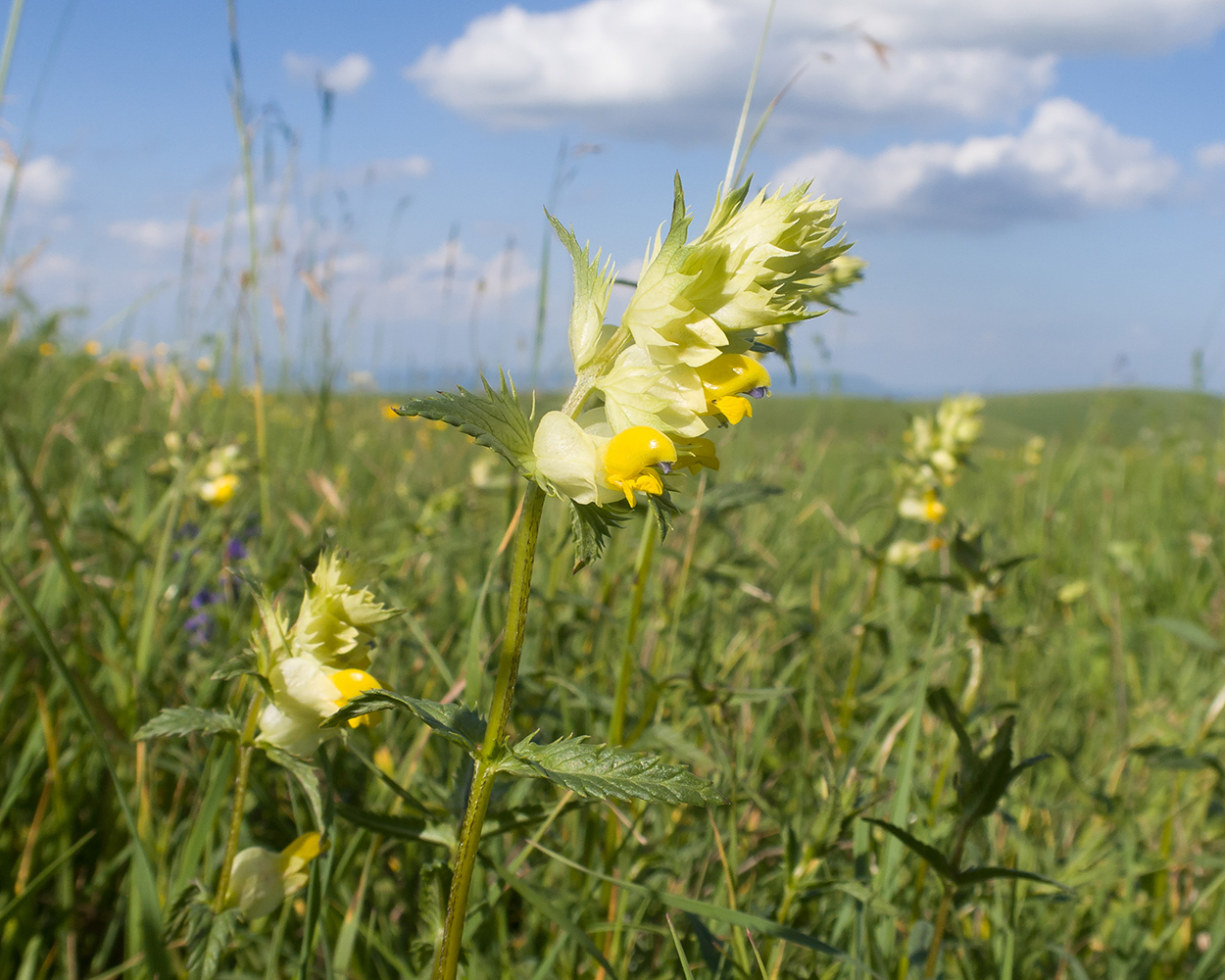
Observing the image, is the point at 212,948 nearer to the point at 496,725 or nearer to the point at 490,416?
the point at 496,725

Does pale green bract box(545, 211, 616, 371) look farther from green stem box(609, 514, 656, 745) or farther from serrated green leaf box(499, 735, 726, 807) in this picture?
green stem box(609, 514, 656, 745)

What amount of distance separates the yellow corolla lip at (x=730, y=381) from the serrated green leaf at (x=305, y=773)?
1.93 ft

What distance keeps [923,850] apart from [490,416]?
2.69 feet

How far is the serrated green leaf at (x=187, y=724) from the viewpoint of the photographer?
94 centimetres

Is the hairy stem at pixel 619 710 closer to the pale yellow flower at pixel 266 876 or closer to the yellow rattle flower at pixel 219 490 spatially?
the pale yellow flower at pixel 266 876

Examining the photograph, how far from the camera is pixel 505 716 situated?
0.81 m

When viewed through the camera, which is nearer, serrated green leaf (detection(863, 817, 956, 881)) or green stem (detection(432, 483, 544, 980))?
green stem (detection(432, 483, 544, 980))

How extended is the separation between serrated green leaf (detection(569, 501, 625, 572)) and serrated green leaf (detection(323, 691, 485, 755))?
0.63ft

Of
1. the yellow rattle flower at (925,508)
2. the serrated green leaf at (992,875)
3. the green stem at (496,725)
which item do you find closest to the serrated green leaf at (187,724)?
the green stem at (496,725)

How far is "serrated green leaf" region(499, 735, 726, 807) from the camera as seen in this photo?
72 centimetres

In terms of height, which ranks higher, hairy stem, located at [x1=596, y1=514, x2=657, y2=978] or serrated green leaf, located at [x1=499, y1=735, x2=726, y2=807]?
serrated green leaf, located at [x1=499, y1=735, x2=726, y2=807]

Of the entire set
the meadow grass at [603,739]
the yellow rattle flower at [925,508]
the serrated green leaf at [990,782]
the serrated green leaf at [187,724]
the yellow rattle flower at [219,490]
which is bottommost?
the meadow grass at [603,739]

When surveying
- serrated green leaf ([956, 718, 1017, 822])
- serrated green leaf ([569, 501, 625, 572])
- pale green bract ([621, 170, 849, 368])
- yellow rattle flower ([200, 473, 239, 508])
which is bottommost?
serrated green leaf ([956, 718, 1017, 822])

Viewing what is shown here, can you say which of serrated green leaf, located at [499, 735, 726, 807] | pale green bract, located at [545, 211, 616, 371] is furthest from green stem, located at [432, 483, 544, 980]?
pale green bract, located at [545, 211, 616, 371]
